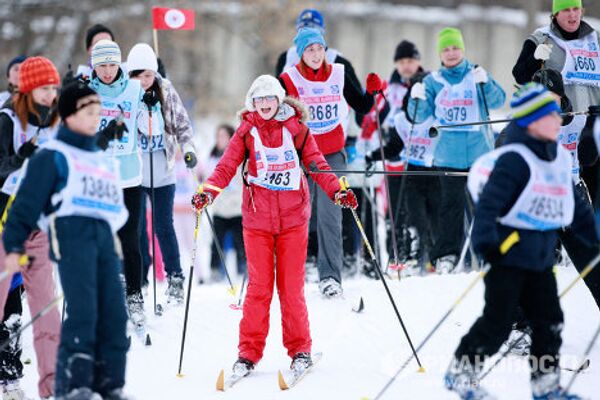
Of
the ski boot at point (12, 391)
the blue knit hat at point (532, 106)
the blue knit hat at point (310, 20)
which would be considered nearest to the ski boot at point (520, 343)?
the blue knit hat at point (532, 106)

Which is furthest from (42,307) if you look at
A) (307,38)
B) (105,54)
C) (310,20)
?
(310,20)

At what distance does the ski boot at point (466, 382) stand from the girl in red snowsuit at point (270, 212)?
4.27 ft

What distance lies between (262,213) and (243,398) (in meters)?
1.15

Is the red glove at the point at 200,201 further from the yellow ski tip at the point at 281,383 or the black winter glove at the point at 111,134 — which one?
the yellow ski tip at the point at 281,383

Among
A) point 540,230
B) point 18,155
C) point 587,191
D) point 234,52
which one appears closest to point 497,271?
point 540,230

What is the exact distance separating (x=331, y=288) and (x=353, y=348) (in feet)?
3.23

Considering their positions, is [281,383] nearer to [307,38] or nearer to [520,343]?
[520,343]

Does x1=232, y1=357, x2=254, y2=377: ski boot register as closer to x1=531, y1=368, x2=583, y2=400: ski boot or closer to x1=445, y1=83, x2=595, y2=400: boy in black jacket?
x1=445, y1=83, x2=595, y2=400: boy in black jacket

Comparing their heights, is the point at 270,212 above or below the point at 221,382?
above

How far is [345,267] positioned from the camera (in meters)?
9.43

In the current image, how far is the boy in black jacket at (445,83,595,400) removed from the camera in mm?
4660

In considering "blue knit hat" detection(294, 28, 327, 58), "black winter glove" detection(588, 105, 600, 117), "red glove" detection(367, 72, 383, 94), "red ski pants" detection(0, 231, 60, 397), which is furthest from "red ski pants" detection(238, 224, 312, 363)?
"black winter glove" detection(588, 105, 600, 117)

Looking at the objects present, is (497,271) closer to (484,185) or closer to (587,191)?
(484,185)

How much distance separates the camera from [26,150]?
547 cm
